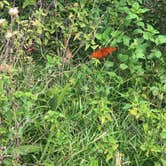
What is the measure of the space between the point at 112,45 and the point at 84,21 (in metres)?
0.27

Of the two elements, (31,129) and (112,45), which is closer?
(31,129)

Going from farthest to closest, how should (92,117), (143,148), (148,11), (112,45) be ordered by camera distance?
(148,11), (112,45), (92,117), (143,148)

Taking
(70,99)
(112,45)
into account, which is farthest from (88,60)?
(70,99)

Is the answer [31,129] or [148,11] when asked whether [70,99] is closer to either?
[31,129]

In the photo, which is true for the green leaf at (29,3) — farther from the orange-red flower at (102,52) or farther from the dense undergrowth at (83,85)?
the orange-red flower at (102,52)

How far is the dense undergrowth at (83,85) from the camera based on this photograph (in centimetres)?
283

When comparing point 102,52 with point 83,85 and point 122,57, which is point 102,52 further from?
point 83,85

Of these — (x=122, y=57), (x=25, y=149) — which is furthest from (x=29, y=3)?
(x=25, y=149)

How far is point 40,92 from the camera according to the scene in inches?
119

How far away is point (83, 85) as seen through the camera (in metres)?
3.34

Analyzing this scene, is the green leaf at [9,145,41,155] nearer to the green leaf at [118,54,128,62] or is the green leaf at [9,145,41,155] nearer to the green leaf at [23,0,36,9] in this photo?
the green leaf at [118,54,128,62]

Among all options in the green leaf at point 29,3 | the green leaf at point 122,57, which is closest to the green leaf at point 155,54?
the green leaf at point 122,57

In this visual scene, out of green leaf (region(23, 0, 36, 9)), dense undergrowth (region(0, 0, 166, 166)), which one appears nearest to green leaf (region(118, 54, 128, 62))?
dense undergrowth (region(0, 0, 166, 166))

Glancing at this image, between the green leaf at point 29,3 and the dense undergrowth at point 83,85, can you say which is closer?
the dense undergrowth at point 83,85
